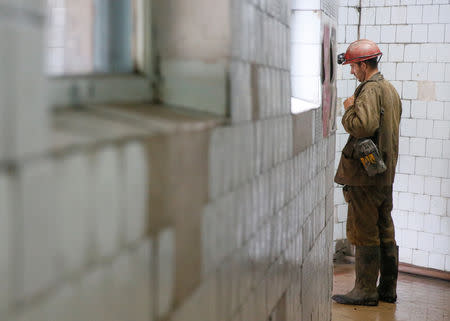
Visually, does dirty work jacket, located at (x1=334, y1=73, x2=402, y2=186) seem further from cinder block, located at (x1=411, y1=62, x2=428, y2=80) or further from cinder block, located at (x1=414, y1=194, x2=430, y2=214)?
cinder block, located at (x1=414, y1=194, x2=430, y2=214)

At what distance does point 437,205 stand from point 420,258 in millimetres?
575

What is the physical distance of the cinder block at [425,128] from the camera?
610cm

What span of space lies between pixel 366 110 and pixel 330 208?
98 cm

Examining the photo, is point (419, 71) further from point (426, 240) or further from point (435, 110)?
point (426, 240)

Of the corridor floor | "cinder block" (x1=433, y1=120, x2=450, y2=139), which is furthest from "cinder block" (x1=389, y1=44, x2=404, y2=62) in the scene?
the corridor floor

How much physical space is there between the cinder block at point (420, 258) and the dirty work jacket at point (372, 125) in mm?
1764

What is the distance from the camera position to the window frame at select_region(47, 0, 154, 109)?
3.81ft

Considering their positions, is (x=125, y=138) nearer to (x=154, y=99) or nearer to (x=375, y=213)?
(x=154, y=99)

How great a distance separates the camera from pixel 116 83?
140 centimetres

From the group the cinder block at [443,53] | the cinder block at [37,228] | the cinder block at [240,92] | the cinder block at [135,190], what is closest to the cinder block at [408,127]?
the cinder block at [443,53]

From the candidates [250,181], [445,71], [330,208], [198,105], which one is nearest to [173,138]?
[198,105]

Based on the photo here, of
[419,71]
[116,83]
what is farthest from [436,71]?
[116,83]

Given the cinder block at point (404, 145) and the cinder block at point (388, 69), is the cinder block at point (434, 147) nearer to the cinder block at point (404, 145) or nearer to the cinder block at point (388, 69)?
the cinder block at point (404, 145)

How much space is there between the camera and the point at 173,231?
1.25 meters
